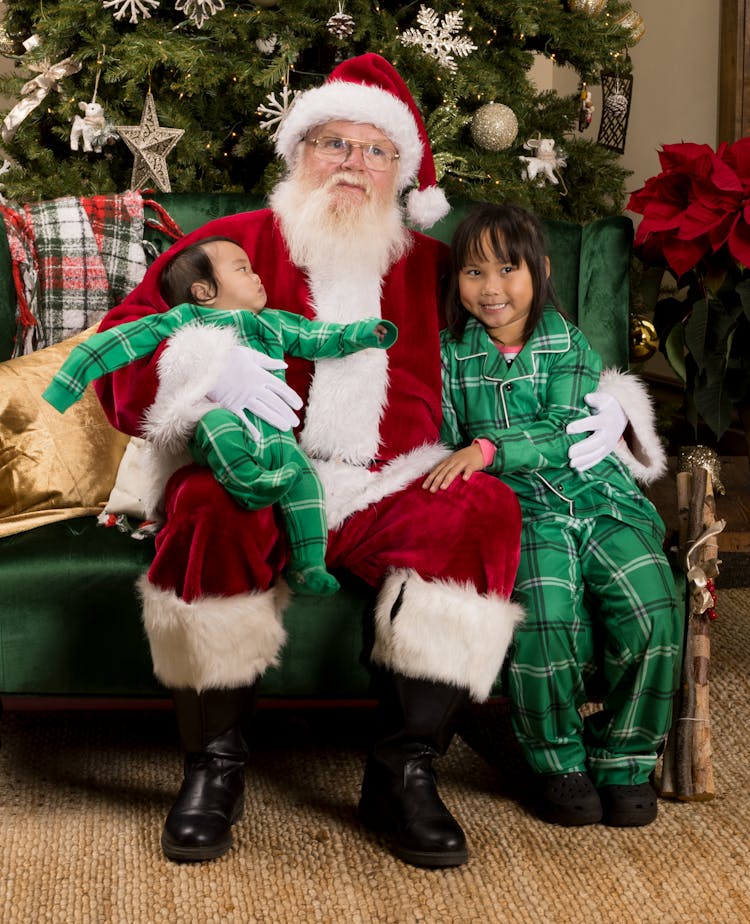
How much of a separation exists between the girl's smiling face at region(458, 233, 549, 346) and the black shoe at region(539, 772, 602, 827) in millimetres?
832

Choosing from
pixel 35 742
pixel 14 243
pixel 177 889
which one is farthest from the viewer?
pixel 14 243

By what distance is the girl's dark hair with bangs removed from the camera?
6.45 feet

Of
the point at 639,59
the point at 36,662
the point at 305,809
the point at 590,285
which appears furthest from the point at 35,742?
the point at 639,59

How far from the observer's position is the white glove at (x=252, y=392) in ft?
5.77

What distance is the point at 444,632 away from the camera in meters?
1.67

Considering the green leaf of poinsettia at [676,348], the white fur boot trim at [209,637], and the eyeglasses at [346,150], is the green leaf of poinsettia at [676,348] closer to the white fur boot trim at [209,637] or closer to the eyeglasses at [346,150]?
the eyeglasses at [346,150]

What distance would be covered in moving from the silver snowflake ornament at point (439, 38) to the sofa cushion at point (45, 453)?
65.8 inches

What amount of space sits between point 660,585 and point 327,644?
61 centimetres

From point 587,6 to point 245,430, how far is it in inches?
93.1

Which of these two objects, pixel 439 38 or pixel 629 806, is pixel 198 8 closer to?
pixel 439 38

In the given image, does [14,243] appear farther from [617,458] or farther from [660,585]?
[660,585]

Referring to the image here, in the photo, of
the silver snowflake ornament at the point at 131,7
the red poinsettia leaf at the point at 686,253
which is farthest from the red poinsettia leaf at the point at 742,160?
the silver snowflake ornament at the point at 131,7

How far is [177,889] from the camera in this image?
1.60 m

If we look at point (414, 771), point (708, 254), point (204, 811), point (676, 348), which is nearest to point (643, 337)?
point (676, 348)
